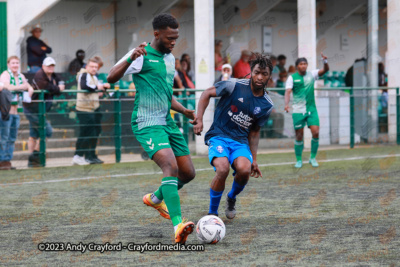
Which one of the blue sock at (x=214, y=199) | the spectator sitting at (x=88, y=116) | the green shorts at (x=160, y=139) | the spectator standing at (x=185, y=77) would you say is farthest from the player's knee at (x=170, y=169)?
the spectator standing at (x=185, y=77)

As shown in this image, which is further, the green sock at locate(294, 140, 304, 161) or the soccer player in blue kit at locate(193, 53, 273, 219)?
the green sock at locate(294, 140, 304, 161)

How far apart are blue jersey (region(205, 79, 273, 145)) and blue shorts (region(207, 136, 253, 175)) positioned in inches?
2.2

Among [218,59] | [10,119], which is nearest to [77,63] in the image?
[218,59]

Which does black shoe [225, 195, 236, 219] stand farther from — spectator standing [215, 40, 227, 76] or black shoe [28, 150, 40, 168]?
spectator standing [215, 40, 227, 76]

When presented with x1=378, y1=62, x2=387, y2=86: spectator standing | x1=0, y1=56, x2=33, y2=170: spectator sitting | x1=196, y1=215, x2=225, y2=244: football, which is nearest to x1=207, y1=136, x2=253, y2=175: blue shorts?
x1=196, y1=215, x2=225, y2=244: football

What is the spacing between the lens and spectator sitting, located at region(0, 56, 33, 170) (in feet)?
43.8

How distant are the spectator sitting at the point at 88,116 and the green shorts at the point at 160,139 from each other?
7947 millimetres

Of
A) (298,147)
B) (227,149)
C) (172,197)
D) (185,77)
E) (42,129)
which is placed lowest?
(172,197)

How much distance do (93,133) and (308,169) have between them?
15.0ft

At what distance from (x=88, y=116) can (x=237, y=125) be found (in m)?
7.69

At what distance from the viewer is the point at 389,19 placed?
20.1m

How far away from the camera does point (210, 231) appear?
5.97 m

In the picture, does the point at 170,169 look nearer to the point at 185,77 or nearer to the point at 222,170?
the point at 222,170

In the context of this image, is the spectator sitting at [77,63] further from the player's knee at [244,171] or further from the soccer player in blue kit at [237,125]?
the player's knee at [244,171]
